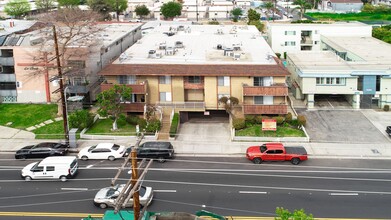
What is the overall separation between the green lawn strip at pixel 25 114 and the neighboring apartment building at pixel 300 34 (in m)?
45.9

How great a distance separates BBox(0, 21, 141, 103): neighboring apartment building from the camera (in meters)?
59.0

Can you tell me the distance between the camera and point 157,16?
148875mm

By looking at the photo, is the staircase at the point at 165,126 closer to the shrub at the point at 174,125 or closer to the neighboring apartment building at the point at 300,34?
the shrub at the point at 174,125

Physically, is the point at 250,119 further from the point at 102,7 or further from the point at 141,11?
the point at 141,11

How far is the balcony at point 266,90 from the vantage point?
52094mm

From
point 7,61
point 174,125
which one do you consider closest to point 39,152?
point 174,125

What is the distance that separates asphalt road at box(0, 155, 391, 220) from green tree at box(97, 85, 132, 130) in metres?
7.59

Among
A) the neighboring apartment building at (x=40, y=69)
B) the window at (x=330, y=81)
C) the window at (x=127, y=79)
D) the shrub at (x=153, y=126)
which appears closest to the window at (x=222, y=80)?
the shrub at (x=153, y=126)

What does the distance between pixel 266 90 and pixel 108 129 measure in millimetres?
17709

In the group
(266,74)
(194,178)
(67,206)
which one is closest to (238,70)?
(266,74)

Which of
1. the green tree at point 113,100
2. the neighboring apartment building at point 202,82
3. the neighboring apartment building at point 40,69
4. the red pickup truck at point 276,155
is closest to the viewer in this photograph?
the red pickup truck at point 276,155

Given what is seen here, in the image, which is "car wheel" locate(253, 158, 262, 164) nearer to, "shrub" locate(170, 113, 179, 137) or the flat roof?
"shrub" locate(170, 113, 179, 137)

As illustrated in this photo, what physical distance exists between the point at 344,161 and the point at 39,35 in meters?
45.9

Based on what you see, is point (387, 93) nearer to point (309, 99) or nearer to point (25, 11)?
point (309, 99)
